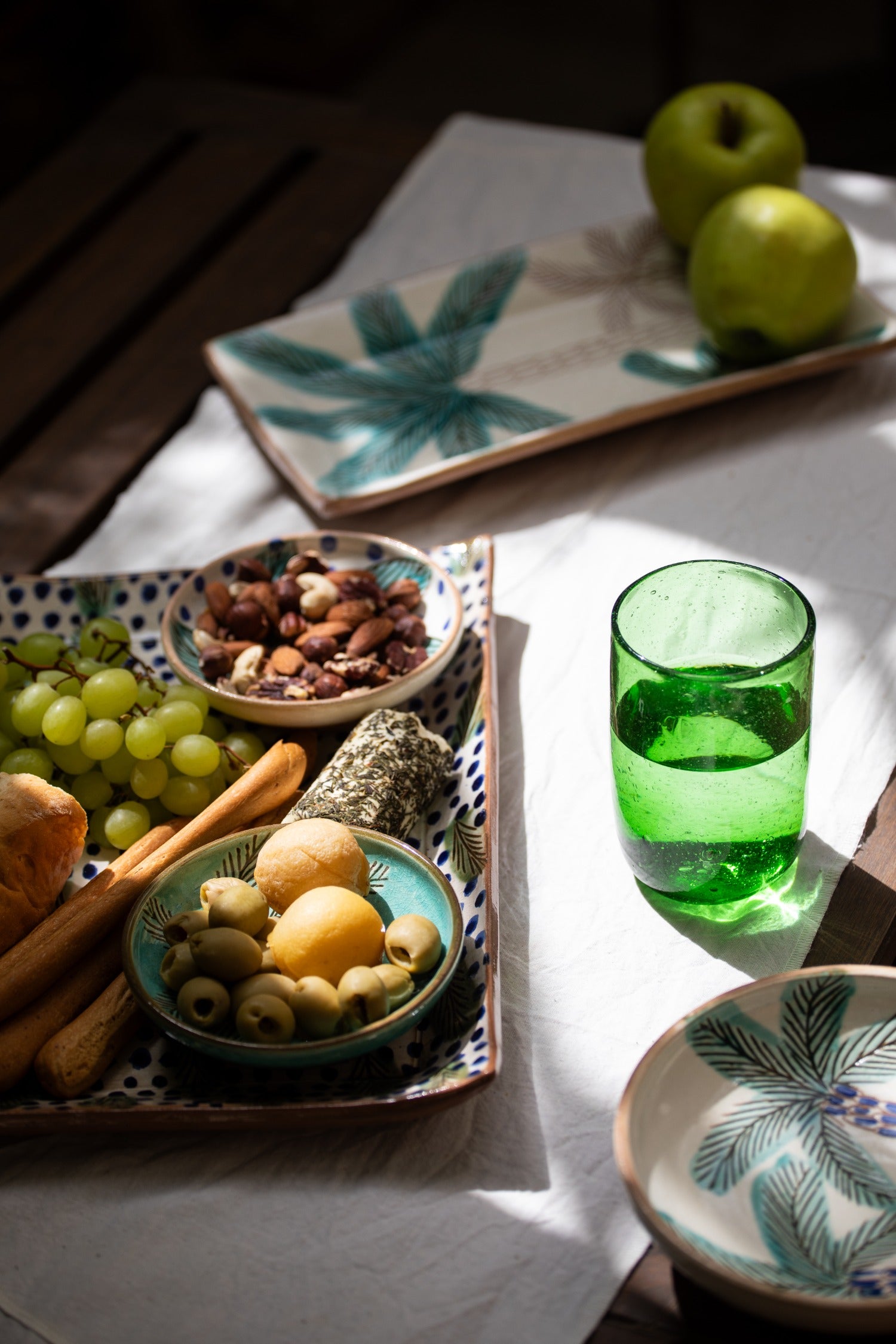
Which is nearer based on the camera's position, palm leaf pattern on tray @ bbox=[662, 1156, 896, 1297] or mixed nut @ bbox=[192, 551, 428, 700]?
palm leaf pattern on tray @ bbox=[662, 1156, 896, 1297]

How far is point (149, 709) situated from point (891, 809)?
494 mm

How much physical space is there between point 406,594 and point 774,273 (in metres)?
0.49

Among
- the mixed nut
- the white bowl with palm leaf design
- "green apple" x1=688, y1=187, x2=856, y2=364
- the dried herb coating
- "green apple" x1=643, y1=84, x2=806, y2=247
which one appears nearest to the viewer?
the white bowl with palm leaf design

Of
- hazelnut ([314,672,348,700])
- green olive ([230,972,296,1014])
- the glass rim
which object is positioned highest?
the glass rim

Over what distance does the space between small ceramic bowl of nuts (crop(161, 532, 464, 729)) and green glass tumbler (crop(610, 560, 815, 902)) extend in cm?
20

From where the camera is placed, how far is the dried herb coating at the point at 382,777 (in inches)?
30.4

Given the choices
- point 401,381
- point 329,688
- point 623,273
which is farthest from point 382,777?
point 623,273

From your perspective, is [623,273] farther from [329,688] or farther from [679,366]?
[329,688]

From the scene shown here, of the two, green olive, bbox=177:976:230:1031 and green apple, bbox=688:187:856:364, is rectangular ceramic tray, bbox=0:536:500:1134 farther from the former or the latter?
green apple, bbox=688:187:856:364

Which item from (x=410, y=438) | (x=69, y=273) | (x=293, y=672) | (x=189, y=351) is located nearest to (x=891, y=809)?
(x=293, y=672)

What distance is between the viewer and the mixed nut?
0.89m

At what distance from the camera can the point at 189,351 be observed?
1.35 m

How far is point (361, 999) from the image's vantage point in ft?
2.06

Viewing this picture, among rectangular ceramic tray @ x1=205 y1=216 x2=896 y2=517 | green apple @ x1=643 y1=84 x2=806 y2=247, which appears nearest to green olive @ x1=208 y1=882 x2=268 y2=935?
rectangular ceramic tray @ x1=205 y1=216 x2=896 y2=517
